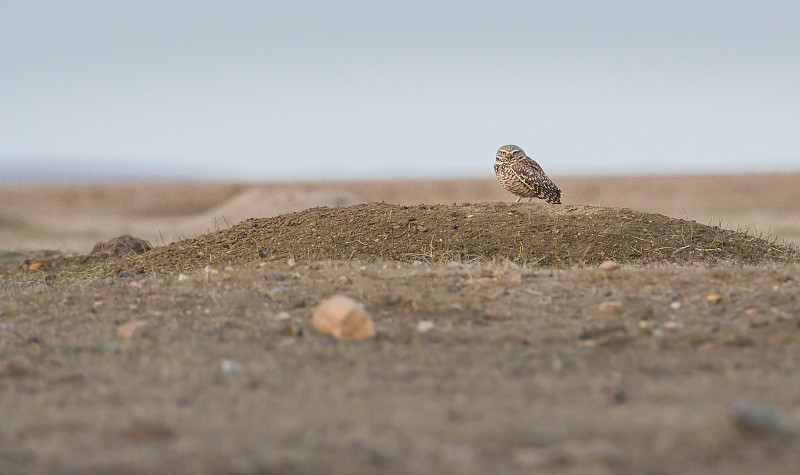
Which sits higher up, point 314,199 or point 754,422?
point 314,199

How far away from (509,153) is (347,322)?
7.12 m

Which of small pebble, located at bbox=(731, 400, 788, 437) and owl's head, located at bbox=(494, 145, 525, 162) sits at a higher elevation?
owl's head, located at bbox=(494, 145, 525, 162)

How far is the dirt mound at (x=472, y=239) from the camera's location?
10.7 m

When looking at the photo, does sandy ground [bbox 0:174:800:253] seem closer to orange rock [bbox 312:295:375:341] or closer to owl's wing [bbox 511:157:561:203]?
owl's wing [bbox 511:157:561:203]

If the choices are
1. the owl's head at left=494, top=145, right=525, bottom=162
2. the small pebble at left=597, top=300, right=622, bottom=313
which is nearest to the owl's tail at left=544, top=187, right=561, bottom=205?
the owl's head at left=494, top=145, right=525, bottom=162

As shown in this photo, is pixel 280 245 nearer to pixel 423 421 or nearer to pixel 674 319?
pixel 674 319

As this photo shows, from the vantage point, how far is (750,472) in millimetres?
3406

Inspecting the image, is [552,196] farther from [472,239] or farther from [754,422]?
[754,422]

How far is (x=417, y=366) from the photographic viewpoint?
5.28m

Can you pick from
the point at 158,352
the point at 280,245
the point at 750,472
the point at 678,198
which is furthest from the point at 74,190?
the point at 750,472

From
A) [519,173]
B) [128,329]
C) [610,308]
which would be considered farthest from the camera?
[519,173]

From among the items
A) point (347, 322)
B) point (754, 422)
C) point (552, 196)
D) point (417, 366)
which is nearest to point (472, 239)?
point (552, 196)

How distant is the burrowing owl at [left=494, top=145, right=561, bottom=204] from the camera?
41.6 feet

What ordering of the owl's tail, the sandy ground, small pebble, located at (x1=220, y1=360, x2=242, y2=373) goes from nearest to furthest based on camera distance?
small pebble, located at (x1=220, y1=360, x2=242, y2=373)
the owl's tail
the sandy ground
